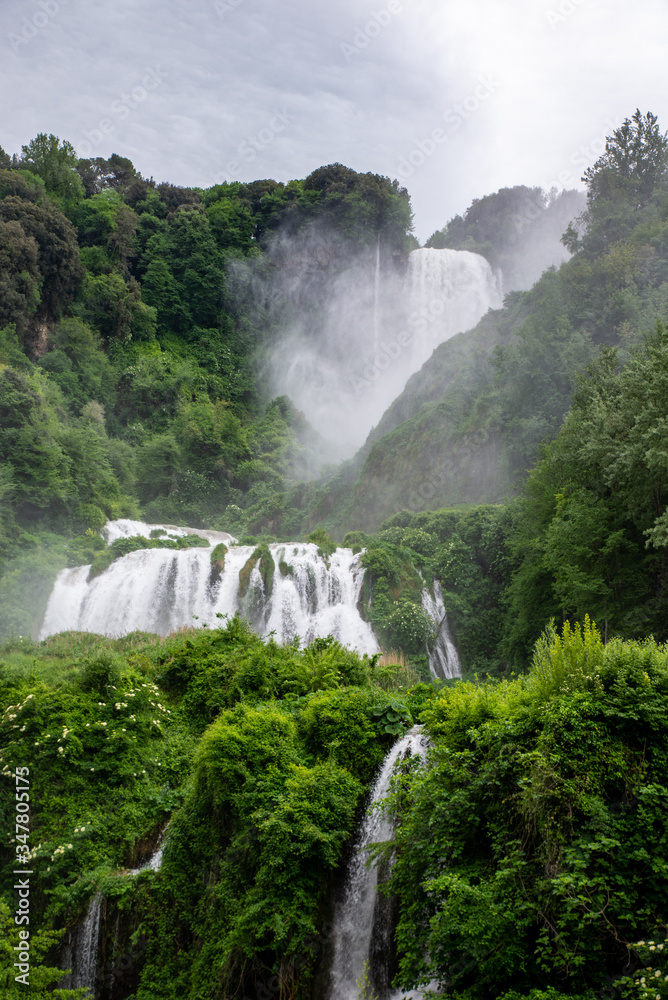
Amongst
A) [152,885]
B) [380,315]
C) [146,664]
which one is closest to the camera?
[152,885]

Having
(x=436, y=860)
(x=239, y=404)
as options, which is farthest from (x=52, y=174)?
(x=436, y=860)

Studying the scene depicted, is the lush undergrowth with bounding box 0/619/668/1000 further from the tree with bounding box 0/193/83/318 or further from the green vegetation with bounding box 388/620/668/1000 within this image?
the tree with bounding box 0/193/83/318

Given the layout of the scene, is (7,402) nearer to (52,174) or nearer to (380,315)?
(52,174)

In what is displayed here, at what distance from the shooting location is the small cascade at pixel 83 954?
709 centimetres

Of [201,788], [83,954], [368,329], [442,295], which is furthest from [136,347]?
[83,954]

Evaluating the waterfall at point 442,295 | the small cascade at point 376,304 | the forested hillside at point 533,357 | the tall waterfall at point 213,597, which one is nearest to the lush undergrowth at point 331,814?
the tall waterfall at point 213,597

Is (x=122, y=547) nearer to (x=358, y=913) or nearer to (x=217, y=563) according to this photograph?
(x=217, y=563)

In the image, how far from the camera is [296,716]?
810 centimetres

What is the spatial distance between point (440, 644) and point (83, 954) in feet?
52.8

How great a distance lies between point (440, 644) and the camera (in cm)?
2167

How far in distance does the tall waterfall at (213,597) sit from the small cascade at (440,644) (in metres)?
0.04

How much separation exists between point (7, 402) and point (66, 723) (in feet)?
70.0

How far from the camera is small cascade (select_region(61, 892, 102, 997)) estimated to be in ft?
23.3

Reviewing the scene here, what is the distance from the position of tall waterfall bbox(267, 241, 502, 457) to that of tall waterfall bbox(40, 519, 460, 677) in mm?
29499
